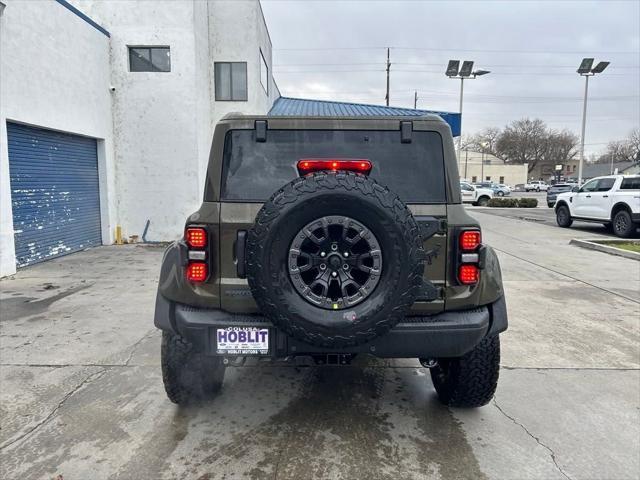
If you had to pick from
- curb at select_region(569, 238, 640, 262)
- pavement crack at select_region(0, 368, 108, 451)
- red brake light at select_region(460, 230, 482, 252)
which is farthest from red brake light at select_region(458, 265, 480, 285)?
curb at select_region(569, 238, 640, 262)

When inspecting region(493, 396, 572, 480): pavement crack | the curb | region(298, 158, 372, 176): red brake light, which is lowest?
region(493, 396, 572, 480): pavement crack

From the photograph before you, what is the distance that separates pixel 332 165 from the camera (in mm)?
2559

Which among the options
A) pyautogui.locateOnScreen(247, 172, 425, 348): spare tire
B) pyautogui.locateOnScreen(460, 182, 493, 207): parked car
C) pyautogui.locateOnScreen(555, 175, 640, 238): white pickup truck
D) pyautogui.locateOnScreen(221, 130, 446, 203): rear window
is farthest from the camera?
pyautogui.locateOnScreen(460, 182, 493, 207): parked car

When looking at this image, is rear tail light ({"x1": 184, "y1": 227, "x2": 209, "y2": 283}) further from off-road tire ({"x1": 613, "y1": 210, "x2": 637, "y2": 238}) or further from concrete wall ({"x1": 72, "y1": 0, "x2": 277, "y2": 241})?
off-road tire ({"x1": 613, "y1": 210, "x2": 637, "y2": 238})

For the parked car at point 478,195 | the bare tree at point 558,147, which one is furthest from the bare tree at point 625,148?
the parked car at point 478,195

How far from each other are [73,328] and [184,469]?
127 inches

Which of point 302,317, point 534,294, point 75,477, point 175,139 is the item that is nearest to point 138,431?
point 75,477

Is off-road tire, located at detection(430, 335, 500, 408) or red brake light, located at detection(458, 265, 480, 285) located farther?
off-road tire, located at detection(430, 335, 500, 408)

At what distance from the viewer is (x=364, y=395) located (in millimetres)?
3521

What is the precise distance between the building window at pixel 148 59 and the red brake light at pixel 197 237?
1115cm

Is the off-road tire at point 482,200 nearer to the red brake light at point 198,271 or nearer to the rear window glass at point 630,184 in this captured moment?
the rear window glass at point 630,184

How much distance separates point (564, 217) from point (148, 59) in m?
A: 14.6

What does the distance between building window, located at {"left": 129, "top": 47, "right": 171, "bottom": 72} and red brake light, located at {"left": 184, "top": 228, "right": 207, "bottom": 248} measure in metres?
11.2

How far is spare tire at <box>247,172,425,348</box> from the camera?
7.65 ft
